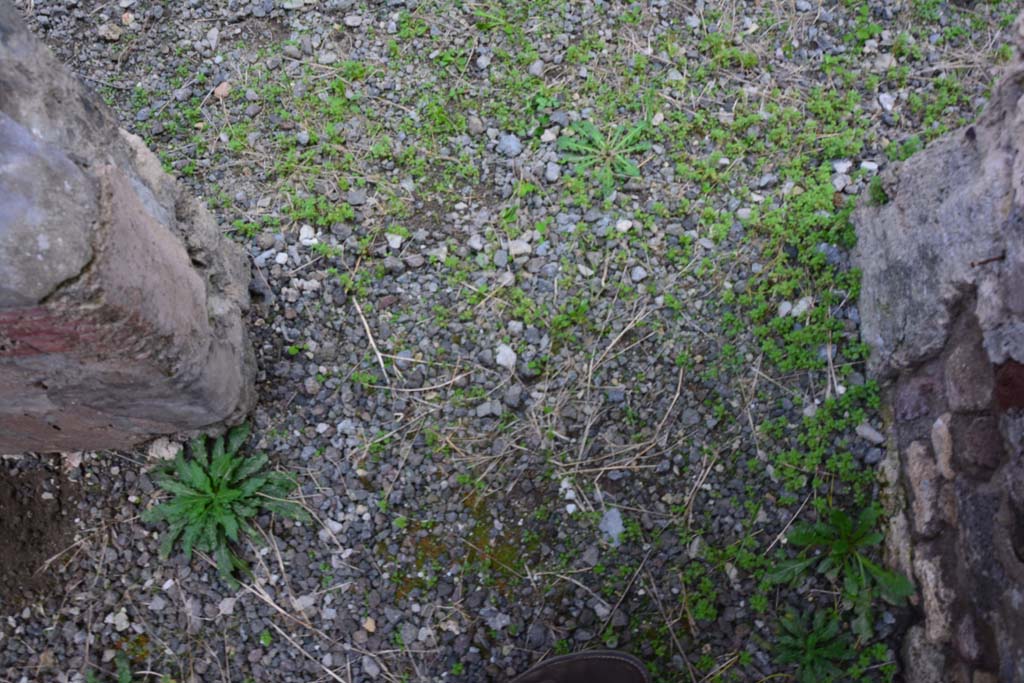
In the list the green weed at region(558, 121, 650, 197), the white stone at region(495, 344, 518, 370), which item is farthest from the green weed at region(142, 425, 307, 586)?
the green weed at region(558, 121, 650, 197)

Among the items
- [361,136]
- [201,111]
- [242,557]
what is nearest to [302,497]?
[242,557]

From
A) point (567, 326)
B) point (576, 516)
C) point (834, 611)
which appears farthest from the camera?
point (567, 326)

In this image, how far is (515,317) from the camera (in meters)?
2.81

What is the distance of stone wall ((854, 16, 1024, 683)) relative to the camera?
75.7 inches

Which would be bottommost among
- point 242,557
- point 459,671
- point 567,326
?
point 459,671

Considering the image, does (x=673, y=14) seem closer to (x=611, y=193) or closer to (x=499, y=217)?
(x=611, y=193)

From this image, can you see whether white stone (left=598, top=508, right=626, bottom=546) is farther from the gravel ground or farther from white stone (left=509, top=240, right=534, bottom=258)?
white stone (left=509, top=240, right=534, bottom=258)

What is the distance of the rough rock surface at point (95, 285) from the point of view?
1576 millimetres

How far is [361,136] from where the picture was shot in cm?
305

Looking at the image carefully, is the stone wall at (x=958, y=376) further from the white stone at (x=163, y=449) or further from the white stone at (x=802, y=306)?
the white stone at (x=163, y=449)

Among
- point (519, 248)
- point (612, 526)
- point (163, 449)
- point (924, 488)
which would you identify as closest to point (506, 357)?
point (519, 248)

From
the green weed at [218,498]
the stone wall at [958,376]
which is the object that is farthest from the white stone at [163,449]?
the stone wall at [958,376]

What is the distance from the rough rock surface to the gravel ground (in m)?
0.34

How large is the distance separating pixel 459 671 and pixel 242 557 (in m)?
0.83
